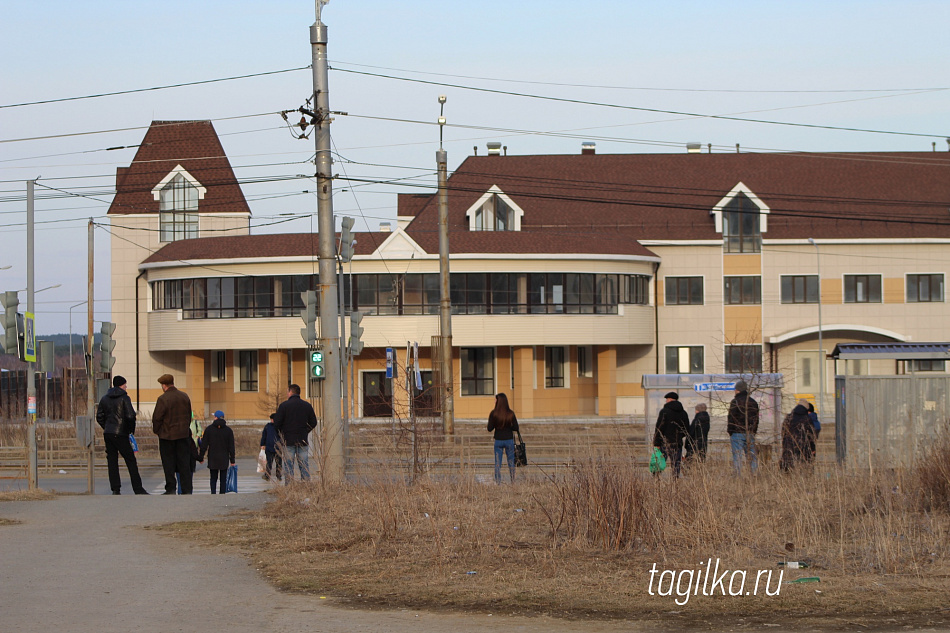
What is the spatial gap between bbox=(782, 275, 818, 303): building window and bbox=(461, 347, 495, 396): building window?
45.8 ft

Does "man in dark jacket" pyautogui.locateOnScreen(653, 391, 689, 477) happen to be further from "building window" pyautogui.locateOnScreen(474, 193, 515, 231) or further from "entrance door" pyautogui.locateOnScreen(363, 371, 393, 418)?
"building window" pyautogui.locateOnScreen(474, 193, 515, 231)

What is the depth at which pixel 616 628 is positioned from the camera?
7.37 m

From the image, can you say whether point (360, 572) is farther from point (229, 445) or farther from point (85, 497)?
point (229, 445)

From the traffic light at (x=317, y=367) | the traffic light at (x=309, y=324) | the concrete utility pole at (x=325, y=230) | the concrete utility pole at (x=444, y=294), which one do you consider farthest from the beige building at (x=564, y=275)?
the concrete utility pole at (x=325, y=230)

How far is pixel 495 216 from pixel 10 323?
34.1m

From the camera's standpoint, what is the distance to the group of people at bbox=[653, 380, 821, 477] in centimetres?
1479

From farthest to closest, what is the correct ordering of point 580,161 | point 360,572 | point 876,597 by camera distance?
point 580,161, point 360,572, point 876,597

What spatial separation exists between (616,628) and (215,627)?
8.64 ft

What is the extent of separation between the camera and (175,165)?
180ft

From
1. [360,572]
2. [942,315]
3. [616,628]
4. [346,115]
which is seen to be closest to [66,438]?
[346,115]

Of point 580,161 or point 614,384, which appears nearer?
point 614,384

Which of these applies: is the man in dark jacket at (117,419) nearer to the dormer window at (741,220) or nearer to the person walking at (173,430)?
the person walking at (173,430)

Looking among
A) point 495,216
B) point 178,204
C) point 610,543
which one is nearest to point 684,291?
point 495,216

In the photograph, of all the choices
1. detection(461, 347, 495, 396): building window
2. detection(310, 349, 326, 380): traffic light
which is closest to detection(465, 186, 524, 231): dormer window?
detection(461, 347, 495, 396): building window
